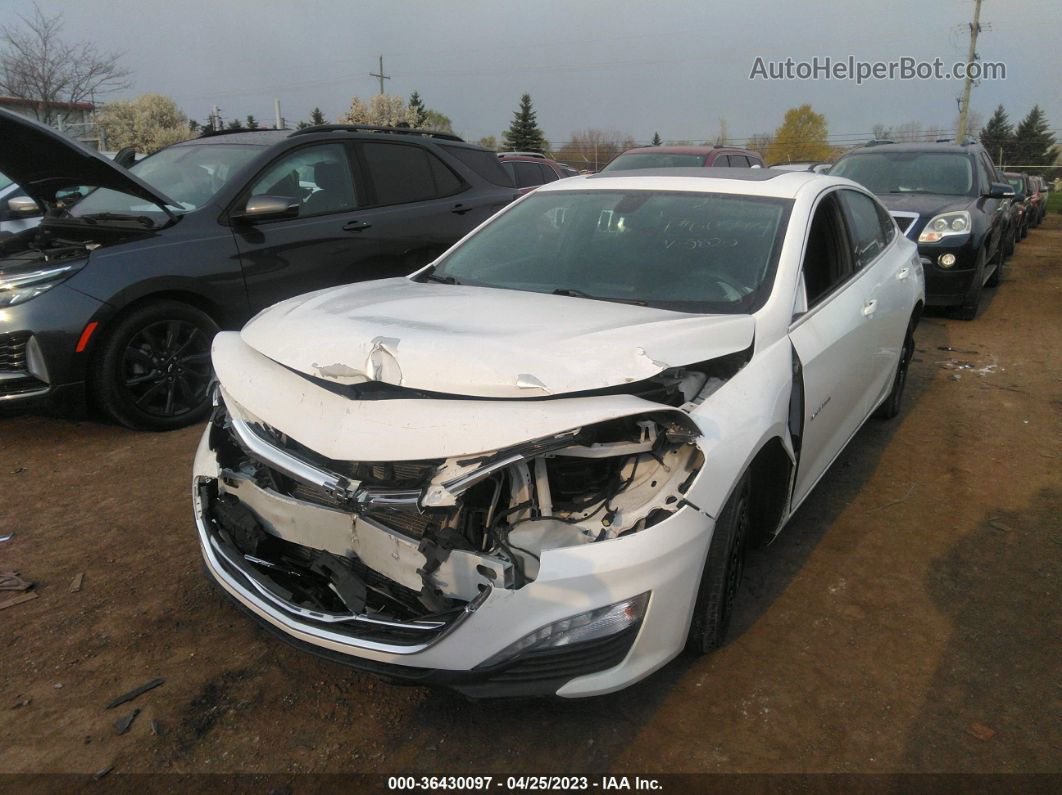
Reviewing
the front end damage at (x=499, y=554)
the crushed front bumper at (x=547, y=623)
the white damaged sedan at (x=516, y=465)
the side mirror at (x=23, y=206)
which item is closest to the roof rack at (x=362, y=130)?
the side mirror at (x=23, y=206)

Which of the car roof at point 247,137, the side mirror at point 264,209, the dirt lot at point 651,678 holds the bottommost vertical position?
the dirt lot at point 651,678

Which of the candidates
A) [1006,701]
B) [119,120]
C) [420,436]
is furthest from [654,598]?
[119,120]

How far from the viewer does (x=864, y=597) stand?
3115 mm

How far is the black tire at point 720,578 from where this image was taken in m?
2.43

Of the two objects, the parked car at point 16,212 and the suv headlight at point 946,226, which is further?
the suv headlight at point 946,226

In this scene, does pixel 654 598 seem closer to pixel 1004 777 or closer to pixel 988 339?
pixel 1004 777

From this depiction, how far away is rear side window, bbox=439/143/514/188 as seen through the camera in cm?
664

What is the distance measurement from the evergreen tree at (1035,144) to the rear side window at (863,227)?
66.0 meters

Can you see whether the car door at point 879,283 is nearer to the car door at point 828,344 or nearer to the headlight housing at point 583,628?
the car door at point 828,344

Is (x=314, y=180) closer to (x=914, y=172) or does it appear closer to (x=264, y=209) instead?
(x=264, y=209)

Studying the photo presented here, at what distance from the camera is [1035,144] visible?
59.0 meters

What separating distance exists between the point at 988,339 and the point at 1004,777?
21.5 ft

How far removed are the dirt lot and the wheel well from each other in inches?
11.9

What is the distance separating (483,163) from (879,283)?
3828mm
